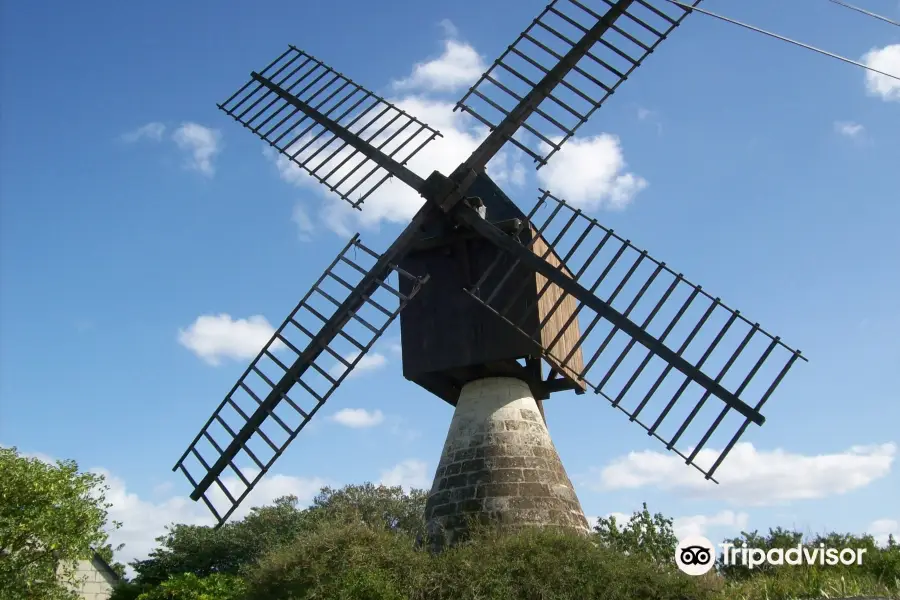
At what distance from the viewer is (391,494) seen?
31.9m

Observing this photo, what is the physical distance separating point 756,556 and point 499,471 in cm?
446

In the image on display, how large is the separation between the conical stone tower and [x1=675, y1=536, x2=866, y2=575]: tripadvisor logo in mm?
1594

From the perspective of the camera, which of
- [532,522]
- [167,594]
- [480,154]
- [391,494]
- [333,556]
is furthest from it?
[391,494]

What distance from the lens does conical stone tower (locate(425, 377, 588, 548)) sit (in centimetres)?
1030

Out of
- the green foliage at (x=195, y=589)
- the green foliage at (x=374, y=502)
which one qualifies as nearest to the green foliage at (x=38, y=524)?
the green foliage at (x=195, y=589)

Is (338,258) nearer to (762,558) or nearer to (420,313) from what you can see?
(420,313)

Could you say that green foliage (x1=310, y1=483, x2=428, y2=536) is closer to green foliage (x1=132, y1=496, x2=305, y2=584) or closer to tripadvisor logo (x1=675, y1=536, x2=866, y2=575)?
green foliage (x1=132, y1=496, x2=305, y2=584)

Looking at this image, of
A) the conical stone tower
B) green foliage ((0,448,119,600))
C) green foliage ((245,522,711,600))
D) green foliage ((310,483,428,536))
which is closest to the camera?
green foliage ((245,522,711,600))

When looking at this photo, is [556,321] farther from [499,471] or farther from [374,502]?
[374,502]

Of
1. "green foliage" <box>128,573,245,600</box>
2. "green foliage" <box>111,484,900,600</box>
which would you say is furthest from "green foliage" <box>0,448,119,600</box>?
"green foliage" <box>111,484,900,600</box>

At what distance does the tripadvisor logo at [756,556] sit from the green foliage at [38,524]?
12.4 m

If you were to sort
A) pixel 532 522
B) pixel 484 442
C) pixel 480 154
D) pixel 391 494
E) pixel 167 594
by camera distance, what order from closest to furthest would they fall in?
pixel 532 522, pixel 484 442, pixel 480 154, pixel 167 594, pixel 391 494

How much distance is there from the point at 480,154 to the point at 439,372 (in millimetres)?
3397

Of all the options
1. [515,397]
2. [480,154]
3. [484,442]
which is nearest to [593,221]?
[480,154]
